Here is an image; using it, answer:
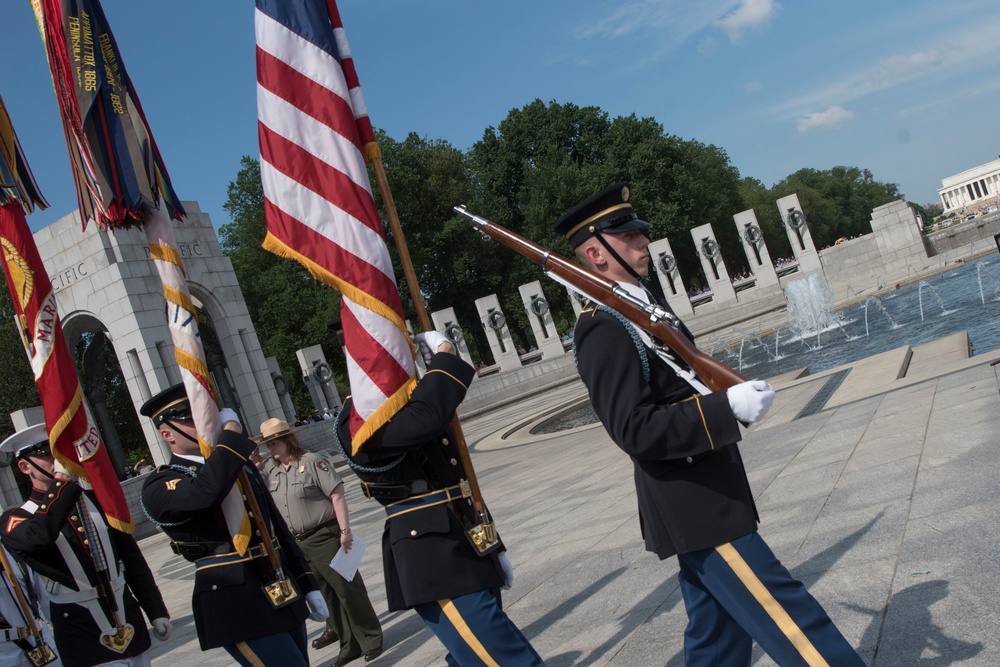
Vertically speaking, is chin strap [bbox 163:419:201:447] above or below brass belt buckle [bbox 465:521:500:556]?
above

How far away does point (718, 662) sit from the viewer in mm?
3328

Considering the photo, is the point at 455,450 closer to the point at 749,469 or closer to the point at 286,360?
the point at 749,469

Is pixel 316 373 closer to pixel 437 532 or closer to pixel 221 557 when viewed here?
pixel 221 557

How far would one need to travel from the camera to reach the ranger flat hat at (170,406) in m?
4.60

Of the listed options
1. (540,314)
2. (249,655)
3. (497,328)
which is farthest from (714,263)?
(249,655)

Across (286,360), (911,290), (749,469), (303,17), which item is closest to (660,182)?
(286,360)

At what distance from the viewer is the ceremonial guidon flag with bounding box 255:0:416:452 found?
13.8 ft

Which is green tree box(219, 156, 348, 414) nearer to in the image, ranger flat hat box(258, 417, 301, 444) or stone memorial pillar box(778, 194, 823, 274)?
stone memorial pillar box(778, 194, 823, 274)

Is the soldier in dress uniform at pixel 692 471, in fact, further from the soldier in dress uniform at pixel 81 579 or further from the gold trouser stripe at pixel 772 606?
the soldier in dress uniform at pixel 81 579

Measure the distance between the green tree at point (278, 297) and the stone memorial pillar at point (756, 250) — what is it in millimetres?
20085

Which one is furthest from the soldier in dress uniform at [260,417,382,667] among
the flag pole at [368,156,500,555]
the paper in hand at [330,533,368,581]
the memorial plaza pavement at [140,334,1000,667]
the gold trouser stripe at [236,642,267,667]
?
the flag pole at [368,156,500,555]

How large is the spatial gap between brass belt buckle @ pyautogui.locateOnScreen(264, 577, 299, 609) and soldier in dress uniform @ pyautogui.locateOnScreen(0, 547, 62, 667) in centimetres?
145

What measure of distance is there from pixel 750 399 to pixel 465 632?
1531 mm

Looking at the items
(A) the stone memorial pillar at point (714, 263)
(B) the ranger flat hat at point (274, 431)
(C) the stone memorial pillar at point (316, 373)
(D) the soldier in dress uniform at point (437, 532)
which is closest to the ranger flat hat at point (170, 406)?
(D) the soldier in dress uniform at point (437, 532)
